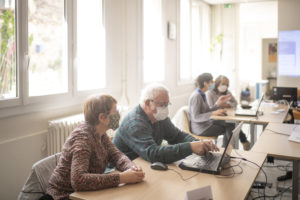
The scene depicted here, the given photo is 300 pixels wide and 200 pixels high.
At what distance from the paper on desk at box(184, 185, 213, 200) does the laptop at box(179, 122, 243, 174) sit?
41 centimetres

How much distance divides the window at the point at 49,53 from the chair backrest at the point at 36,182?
3.27ft

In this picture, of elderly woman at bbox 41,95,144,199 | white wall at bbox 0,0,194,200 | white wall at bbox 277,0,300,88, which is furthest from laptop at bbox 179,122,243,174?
white wall at bbox 277,0,300,88

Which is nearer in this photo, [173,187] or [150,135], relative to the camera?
[173,187]

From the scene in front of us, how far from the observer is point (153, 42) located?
545 centimetres

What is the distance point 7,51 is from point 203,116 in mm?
2477

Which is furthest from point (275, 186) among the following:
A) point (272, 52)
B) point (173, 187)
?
point (272, 52)

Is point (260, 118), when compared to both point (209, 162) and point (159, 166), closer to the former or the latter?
point (209, 162)

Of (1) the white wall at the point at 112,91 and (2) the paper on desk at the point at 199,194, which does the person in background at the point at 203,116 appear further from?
(2) the paper on desk at the point at 199,194

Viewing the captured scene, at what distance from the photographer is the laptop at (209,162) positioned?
6.18ft

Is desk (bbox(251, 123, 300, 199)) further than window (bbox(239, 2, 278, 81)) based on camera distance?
No

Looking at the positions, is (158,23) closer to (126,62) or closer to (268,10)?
(126,62)

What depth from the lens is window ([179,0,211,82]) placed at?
6703mm

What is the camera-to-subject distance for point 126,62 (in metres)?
4.39

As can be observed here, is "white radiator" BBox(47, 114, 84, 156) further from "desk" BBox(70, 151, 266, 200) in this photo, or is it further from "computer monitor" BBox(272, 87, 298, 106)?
"computer monitor" BBox(272, 87, 298, 106)
